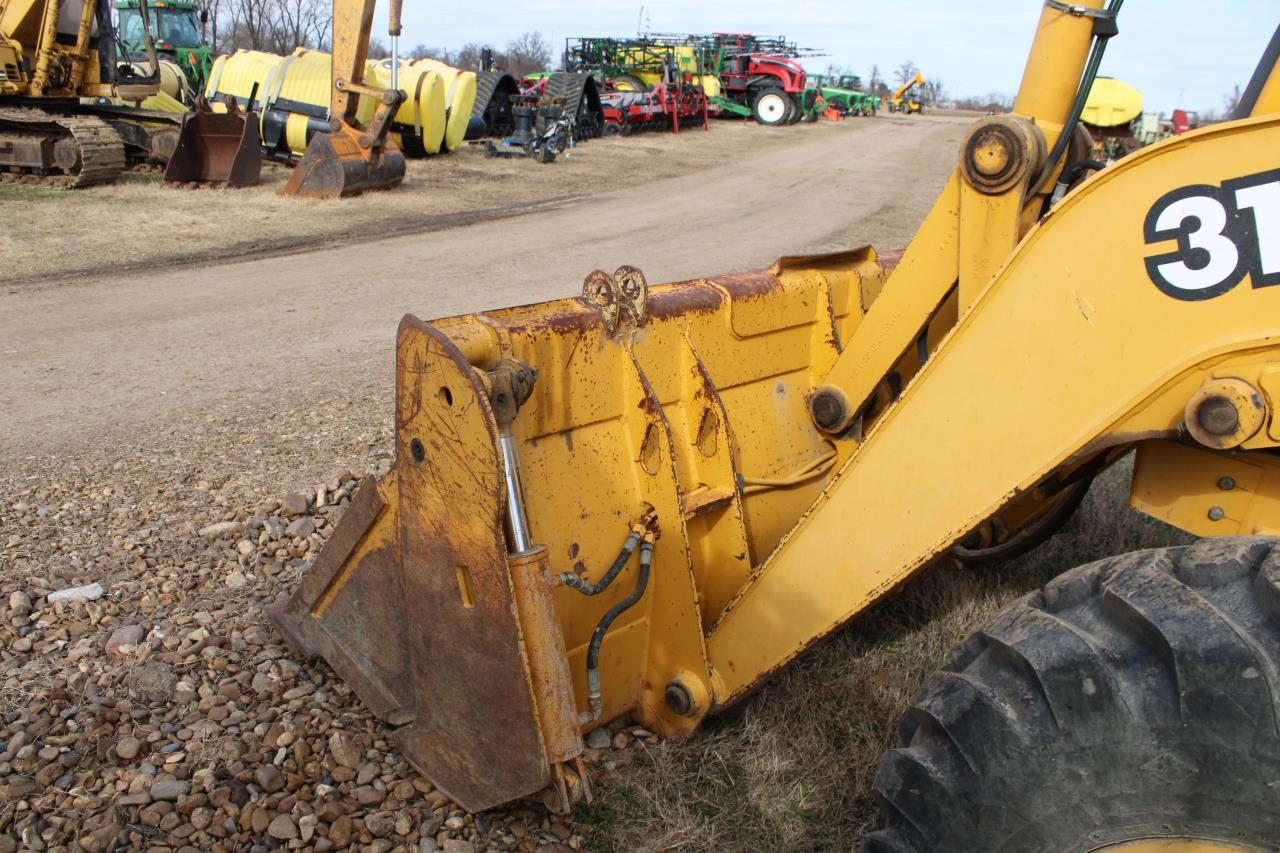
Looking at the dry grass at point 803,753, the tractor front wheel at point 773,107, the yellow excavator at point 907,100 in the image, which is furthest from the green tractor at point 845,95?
the dry grass at point 803,753

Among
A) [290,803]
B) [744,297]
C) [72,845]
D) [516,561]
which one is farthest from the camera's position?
[744,297]

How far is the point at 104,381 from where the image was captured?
6.46 m

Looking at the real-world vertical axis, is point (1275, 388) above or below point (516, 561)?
above

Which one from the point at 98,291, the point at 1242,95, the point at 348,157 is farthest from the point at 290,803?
the point at 348,157

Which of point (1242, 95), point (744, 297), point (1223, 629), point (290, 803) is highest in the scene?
point (1242, 95)

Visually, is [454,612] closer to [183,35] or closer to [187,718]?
[187,718]

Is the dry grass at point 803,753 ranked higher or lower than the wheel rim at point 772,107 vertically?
lower

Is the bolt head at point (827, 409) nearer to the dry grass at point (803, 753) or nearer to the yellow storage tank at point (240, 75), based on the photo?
the dry grass at point (803, 753)

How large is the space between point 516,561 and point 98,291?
787cm

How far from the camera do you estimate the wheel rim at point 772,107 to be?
1471 inches

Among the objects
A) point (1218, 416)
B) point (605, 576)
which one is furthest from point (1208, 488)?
point (605, 576)

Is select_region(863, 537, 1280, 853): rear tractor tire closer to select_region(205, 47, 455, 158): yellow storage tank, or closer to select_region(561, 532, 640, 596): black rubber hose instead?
select_region(561, 532, 640, 596): black rubber hose

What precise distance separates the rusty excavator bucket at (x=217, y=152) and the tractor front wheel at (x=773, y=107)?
25276 mm

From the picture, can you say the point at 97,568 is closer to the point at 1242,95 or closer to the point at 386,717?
the point at 386,717
